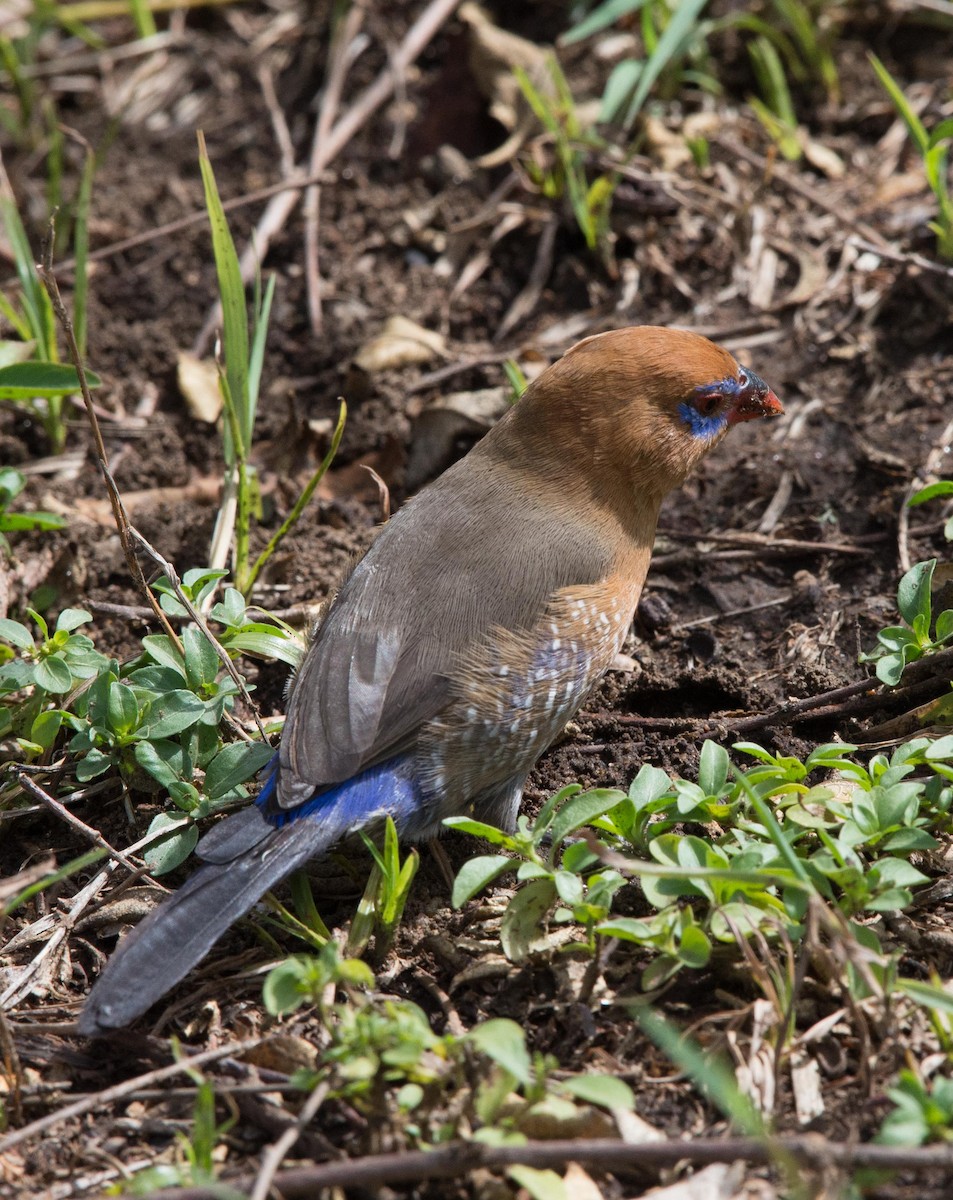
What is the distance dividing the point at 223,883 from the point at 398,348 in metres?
2.68

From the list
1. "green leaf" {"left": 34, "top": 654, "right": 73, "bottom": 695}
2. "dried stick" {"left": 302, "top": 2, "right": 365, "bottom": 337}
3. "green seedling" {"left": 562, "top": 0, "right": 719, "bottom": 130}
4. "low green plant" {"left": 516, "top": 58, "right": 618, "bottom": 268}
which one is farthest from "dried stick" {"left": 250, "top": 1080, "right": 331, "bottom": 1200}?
"green seedling" {"left": 562, "top": 0, "right": 719, "bottom": 130}

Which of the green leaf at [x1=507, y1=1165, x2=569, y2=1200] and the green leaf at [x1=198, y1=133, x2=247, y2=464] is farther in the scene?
the green leaf at [x1=198, y1=133, x2=247, y2=464]

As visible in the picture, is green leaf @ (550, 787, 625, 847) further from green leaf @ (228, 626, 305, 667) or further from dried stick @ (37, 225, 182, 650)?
dried stick @ (37, 225, 182, 650)

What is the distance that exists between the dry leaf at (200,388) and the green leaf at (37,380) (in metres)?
0.81

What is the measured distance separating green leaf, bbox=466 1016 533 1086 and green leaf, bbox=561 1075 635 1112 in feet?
0.30

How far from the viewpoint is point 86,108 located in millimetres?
6641

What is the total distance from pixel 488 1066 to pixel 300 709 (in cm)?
107

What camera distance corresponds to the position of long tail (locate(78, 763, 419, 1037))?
292 cm

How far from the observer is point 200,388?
5.19 metres

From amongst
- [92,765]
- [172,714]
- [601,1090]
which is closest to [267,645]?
[172,714]

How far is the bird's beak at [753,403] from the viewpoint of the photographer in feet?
13.8

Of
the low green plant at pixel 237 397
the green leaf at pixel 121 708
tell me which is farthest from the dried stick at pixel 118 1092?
the low green plant at pixel 237 397

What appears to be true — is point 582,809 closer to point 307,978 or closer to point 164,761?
point 307,978

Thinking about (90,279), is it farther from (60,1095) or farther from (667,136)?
(60,1095)
